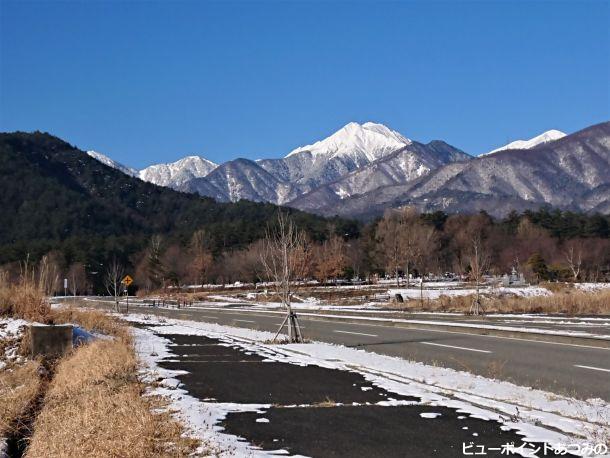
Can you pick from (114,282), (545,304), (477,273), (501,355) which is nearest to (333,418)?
(501,355)

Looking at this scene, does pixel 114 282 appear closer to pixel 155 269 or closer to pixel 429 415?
pixel 429 415

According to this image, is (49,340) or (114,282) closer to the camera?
(49,340)

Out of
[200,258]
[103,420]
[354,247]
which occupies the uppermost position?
[354,247]

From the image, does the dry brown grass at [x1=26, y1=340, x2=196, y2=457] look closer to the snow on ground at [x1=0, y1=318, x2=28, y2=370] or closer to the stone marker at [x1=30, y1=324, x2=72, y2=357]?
the stone marker at [x1=30, y1=324, x2=72, y2=357]

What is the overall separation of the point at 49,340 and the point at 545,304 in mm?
26599

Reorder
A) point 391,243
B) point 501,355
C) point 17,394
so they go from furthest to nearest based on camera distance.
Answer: point 391,243 → point 501,355 → point 17,394

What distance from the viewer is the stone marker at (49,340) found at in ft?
53.2

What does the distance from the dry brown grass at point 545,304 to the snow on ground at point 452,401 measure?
21427mm

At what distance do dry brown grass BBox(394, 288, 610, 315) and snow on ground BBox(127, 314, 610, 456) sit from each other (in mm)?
21427

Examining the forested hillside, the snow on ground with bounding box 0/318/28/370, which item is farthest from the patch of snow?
the forested hillside

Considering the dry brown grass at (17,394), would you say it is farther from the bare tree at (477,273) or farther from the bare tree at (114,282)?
the bare tree at (114,282)

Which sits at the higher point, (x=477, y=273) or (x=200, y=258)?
(x=200, y=258)

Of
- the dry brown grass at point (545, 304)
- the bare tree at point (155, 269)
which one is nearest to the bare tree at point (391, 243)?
the bare tree at point (155, 269)

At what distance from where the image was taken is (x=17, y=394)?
12461 millimetres
